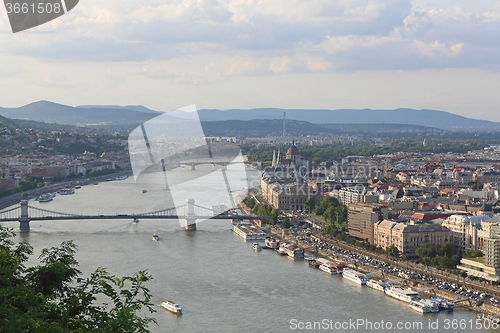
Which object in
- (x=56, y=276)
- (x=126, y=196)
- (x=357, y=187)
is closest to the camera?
(x=56, y=276)

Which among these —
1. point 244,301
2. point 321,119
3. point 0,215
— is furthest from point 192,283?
point 321,119

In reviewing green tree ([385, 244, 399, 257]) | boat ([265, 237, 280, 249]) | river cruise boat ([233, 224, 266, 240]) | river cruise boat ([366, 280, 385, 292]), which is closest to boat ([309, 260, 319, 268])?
green tree ([385, 244, 399, 257])

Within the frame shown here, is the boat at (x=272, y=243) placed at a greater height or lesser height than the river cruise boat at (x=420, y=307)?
lesser

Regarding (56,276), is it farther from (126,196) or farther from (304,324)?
(126,196)

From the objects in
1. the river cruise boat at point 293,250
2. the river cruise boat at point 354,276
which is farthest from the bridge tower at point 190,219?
the river cruise boat at point 354,276

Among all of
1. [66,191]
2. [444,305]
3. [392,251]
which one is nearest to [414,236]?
[392,251]

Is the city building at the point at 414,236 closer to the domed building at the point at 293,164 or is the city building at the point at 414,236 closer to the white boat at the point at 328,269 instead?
the white boat at the point at 328,269

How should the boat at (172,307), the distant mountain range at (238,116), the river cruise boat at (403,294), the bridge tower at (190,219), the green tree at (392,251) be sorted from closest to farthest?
the boat at (172,307) < the river cruise boat at (403,294) < the green tree at (392,251) < the bridge tower at (190,219) < the distant mountain range at (238,116)
